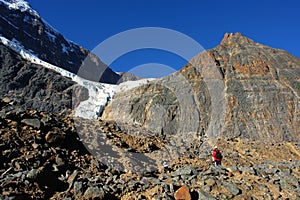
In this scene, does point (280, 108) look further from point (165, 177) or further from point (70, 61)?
point (70, 61)

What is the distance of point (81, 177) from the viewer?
949 cm

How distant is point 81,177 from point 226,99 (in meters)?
24.1

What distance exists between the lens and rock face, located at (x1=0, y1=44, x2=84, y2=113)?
52562 mm

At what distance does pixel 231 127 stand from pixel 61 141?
2023 centimetres

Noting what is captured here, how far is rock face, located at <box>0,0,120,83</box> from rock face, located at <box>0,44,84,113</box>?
978 inches

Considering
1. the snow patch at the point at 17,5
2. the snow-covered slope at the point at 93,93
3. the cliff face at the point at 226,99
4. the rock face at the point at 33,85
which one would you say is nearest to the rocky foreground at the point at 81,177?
the cliff face at the point at 226,99

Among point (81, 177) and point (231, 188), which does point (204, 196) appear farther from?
point (81, 177)

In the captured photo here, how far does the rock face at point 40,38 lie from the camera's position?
9181cm

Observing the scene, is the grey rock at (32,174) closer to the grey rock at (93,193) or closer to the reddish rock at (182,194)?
the grey rock at (93,193)

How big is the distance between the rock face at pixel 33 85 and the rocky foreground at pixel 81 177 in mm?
40855

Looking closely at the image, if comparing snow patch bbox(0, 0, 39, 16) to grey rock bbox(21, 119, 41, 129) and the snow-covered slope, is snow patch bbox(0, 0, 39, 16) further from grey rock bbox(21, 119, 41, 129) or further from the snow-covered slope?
grey rock bbox(21, 119, 41, 129)

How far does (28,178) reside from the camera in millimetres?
8039

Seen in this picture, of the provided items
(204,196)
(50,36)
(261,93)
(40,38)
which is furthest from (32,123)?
(50,36)

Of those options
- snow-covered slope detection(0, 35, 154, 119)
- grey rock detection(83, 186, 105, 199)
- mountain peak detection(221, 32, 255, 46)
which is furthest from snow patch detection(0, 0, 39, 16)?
grey rock detection(83, 186, 105, 199)
